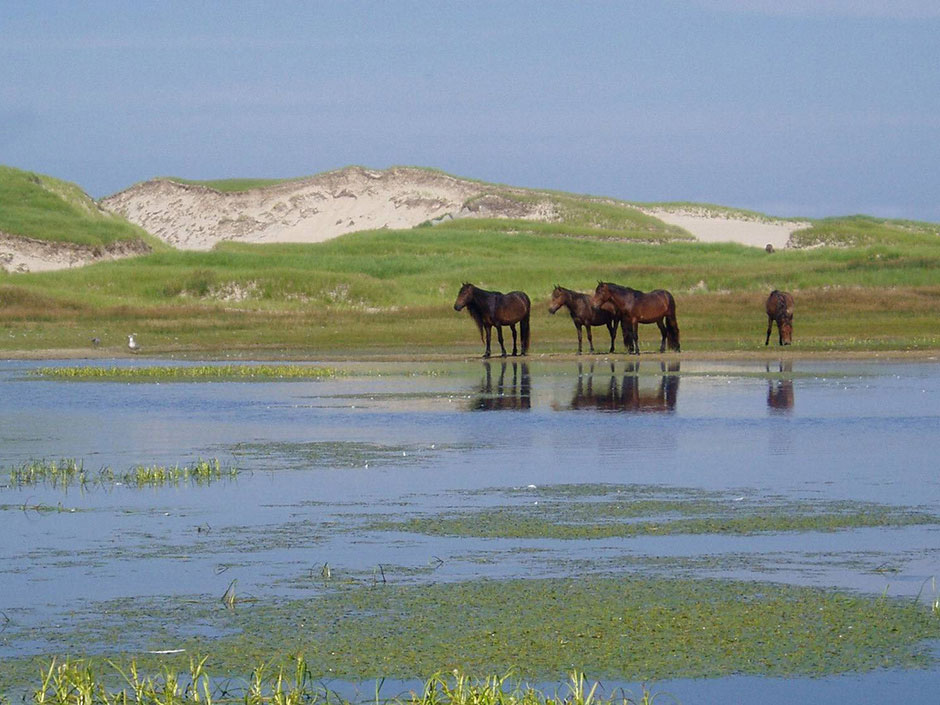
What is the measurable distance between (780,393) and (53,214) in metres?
68.5

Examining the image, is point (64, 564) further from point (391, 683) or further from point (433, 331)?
point (433, 331)

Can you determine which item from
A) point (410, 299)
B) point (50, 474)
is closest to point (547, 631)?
point (50, 474)

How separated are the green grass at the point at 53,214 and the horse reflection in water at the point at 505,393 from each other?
2067 inches

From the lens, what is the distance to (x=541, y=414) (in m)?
21.6

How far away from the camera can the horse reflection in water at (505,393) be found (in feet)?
75.2

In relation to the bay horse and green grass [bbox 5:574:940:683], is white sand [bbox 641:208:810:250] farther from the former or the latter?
green grass [bbox 5:574:940:683]

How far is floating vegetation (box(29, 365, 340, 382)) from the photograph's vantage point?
30188 mm

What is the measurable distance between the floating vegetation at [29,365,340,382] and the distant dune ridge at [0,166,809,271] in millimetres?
76444

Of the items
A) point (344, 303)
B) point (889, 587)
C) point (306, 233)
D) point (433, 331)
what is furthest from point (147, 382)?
point (306, 233)

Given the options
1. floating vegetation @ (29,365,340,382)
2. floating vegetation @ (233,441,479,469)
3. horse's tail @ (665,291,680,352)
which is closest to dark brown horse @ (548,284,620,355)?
horse's tail @ (665,291,680,352)

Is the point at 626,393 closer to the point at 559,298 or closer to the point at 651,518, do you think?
the point at 559,298

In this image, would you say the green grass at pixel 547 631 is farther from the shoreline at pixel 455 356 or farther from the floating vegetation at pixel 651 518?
the shoreline at pixel 455 356

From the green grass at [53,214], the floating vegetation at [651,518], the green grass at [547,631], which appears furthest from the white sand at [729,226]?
the green grass at [547,631]

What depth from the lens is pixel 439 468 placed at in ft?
52.1
